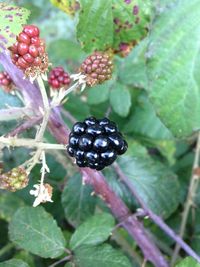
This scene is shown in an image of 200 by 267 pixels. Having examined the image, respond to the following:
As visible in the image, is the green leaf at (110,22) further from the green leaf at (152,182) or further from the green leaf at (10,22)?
the green leaf at (152,182)

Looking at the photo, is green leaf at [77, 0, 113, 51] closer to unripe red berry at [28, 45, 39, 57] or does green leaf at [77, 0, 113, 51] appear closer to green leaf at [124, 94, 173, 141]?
unripe red berry at [28, 45, 39, 57]

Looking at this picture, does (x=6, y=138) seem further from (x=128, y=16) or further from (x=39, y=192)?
(x=128, y=16)

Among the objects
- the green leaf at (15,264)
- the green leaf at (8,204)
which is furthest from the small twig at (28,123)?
the green leaf at (8,204)

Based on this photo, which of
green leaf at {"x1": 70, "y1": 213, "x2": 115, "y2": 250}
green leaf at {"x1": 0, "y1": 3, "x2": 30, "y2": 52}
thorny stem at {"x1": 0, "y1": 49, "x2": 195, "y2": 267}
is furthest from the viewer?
green leaf at {"x1": 70, "y1": 213, "x2": 115, "y2": 250}

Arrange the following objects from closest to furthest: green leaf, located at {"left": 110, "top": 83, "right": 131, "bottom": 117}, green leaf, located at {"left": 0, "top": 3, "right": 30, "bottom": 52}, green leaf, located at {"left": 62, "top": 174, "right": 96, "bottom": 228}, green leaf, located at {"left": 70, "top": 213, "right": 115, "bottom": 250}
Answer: green leaf, located at {"left": 0, "top": 3, "right": 30, "bottom": 52} → green leaf, located at {"left": 70, "top": 213, "right": 115, "bottom": 250} → green leaf, located at {"left": 62, "top": 174, "right": 96, "bottom": 228} → green leaf, located at {"left": 110, "top": 83, "right": 131, "bottom": 117}

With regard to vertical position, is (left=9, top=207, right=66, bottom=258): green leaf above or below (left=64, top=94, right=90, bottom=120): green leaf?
above

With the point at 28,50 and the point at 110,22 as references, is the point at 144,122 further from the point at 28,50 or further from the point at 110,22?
the point at 28,50

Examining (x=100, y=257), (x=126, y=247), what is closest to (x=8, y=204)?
(x=126, y=247)

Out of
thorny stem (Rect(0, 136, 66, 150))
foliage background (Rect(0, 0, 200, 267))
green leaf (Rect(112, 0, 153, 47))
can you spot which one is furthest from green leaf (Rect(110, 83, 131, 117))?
thorny stem (Rect(0, 136, 66, 150))
